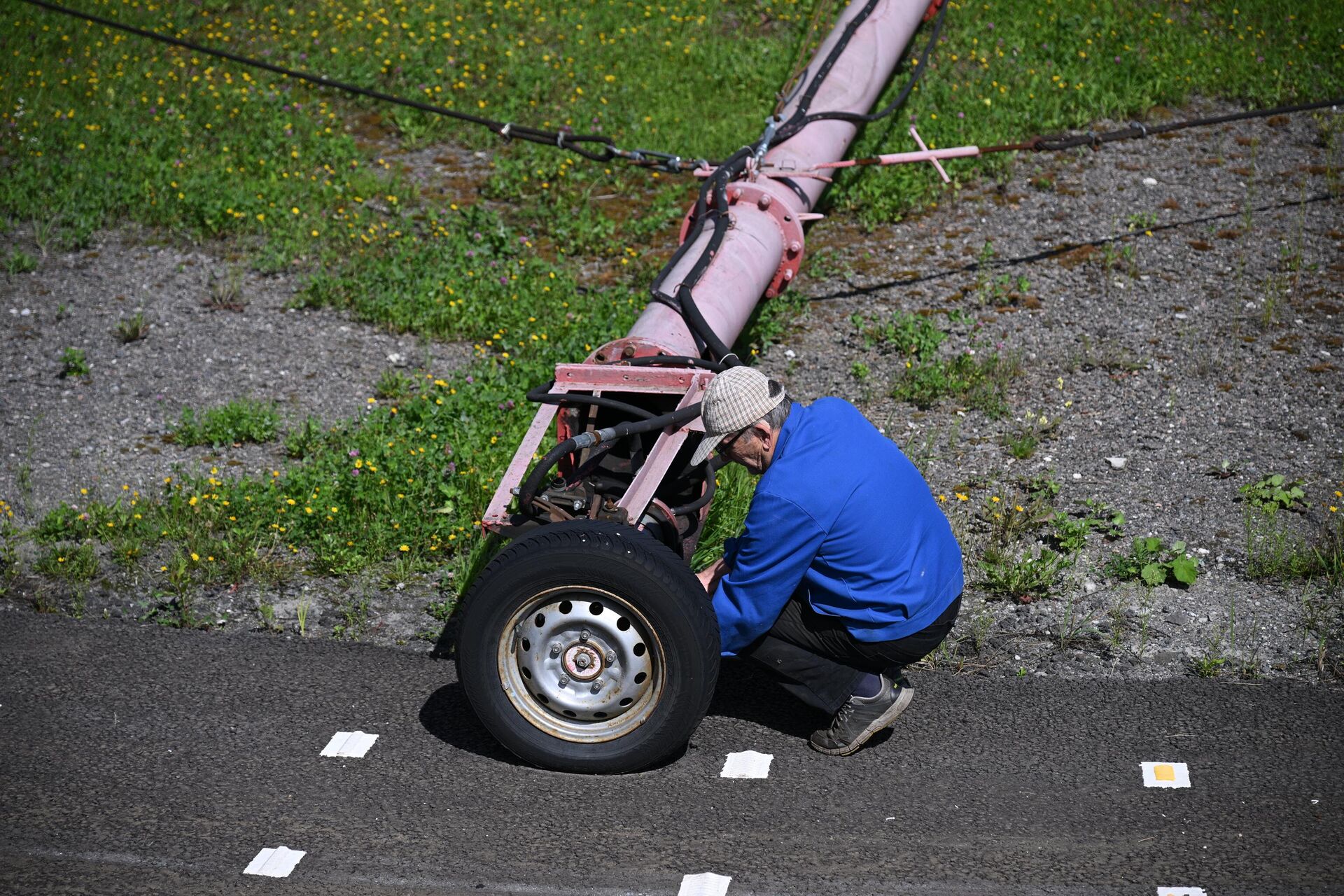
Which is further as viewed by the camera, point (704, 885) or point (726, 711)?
point (726, 711)

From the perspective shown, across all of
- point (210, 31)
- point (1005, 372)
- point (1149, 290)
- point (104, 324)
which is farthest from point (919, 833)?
point (210, 31)

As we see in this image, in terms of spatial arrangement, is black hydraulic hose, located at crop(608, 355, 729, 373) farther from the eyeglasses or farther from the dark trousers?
the dark trousers

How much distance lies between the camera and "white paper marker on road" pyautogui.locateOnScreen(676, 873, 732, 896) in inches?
144

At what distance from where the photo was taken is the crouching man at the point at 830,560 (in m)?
3.99

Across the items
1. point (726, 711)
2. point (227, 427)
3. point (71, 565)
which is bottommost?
point (71, 565)

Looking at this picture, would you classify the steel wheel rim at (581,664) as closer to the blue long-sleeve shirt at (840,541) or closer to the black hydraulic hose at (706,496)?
the blue long-sleeve shirt at (840,541)

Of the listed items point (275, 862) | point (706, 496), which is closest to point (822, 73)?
point (706, 496)

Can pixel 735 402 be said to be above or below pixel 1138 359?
above

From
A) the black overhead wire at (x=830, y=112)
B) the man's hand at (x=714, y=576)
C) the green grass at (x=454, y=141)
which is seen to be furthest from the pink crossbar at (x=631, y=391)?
the black overhead wire at (x=830, y=112)

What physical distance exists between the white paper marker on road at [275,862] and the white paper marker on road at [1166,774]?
2666mm

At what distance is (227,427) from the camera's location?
6.56m

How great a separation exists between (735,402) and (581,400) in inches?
36.4

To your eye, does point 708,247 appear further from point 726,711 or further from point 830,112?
point 830,112

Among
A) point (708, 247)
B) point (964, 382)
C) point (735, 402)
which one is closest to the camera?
point (735, 402)
